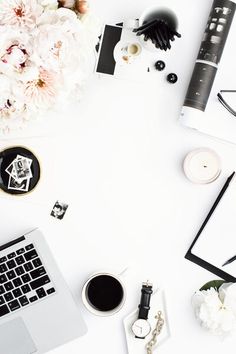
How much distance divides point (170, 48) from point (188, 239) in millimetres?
426

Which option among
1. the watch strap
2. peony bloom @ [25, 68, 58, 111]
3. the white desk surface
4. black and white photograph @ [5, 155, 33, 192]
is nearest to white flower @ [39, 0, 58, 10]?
peony bloom @ [25, 68, 58, 111]

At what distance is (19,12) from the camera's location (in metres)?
0.76

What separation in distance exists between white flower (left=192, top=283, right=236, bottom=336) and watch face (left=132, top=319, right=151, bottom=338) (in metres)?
0.12

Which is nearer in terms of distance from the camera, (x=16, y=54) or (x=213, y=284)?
(x=16, y=54)

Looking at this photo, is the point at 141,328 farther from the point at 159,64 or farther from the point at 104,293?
the point at 159,64

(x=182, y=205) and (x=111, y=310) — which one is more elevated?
(x=182, y=205)

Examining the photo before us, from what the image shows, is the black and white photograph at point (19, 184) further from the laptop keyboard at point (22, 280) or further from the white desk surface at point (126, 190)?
the laptop keyboard at point (22, 280)

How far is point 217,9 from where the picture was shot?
3.30 feet

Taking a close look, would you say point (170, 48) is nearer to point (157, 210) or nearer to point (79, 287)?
point (157, 210)

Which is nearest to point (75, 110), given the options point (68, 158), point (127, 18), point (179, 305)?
point (68, 158)

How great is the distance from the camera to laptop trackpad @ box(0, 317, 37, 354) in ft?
3.43

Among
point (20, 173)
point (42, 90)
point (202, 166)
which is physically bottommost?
point (20, 173)

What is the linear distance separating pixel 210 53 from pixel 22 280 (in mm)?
636

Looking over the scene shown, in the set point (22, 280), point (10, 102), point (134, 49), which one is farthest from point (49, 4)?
point (22, 280)
